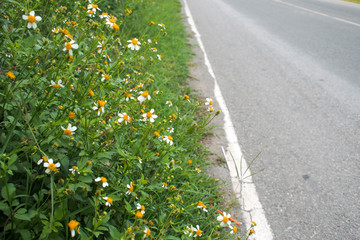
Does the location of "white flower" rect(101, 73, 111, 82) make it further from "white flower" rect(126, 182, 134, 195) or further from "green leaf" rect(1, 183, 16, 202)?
"green leaf" rect(1, 183, 16, 202)

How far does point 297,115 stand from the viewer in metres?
4.36

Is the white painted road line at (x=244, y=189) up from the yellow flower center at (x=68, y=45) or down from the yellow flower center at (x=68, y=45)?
down

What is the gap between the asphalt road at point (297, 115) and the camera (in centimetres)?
279

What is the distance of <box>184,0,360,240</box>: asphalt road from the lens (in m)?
2.79

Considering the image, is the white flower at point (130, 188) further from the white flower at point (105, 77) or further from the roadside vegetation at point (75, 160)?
the white flower at point (105, 77)

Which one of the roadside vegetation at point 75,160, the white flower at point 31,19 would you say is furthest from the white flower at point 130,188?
the white flower at point 31,19

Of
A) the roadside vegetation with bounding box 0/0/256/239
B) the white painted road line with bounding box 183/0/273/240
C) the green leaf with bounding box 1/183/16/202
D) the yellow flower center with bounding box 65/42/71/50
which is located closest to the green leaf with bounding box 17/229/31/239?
the roadside vegetation with bounding box 0/0/256/239

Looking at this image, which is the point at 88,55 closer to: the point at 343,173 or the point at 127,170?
the point at 127,170

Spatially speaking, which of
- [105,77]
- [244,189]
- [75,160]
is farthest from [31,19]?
[244,189]

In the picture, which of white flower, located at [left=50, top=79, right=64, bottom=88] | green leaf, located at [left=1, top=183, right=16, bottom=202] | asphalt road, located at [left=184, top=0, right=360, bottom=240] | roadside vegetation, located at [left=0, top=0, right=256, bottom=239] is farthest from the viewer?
asphalt road, located at [left=184, top=0, right=360, bottom=240]

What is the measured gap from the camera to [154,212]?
2301 mm

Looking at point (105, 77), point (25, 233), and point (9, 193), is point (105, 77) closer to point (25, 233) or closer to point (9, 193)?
point (9, 193)

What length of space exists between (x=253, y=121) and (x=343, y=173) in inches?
47.1

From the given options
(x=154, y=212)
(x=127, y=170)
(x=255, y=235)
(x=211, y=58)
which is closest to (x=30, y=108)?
(x=127, y=170)
